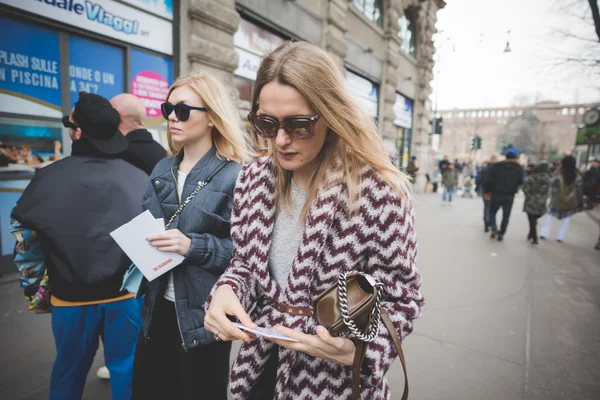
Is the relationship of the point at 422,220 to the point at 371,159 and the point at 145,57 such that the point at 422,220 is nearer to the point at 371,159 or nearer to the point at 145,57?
the point at 145,57

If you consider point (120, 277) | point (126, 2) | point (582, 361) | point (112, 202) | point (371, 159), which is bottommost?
point (582, 361)

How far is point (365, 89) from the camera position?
12523 mm

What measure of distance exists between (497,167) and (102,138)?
7.82m

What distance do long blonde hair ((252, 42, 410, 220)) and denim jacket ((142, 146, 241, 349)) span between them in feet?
2.12

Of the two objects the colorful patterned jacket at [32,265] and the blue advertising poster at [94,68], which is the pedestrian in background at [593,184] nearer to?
the blue advertising poster at [94,68]

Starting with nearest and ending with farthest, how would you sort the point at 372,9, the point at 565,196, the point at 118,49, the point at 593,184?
the point at 118,49 < the point at 565,196 < the point at 593,184 < the point at 372,9

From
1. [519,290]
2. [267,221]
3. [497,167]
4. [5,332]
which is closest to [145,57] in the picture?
[5,332]

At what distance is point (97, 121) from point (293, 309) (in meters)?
1.52

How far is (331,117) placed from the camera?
1.15 metres

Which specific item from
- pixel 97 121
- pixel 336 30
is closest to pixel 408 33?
pixel 336 30

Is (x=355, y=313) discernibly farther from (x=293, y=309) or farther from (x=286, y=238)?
(x=286, y=238)

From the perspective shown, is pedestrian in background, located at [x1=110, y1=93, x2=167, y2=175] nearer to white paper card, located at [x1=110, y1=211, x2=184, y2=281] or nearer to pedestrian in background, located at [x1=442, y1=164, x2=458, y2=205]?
white paper card, located at [x1=110, y1=211, x2=184, y2=281]

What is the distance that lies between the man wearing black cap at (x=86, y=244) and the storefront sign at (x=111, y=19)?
3.52 metres

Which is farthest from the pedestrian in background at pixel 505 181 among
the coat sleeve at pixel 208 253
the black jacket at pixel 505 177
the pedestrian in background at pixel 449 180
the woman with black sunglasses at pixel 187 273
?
the coat sleeve at pixel 208 253
